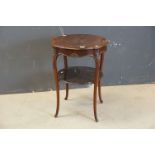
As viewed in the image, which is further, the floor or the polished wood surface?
the floor

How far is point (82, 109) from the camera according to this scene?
2635 millimetres

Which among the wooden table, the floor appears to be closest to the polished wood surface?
the wooden table

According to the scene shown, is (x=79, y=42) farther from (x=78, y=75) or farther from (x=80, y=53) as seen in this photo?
(x=78, y=75)

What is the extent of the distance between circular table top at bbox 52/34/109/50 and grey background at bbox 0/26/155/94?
344mm

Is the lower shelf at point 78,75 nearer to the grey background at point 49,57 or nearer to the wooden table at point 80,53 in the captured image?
the wooden table at point 80,53

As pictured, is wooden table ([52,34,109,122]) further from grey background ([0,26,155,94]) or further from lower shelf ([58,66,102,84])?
grey background ([0,26,155,94])

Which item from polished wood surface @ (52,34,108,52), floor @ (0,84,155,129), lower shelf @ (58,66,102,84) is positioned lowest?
floor @ (0,84,155,129)

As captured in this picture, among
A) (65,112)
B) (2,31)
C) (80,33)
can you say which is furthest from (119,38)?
(2,31)

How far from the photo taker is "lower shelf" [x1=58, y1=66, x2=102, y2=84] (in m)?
2.41

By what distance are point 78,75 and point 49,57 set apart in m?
0.47

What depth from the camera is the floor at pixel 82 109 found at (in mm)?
2379

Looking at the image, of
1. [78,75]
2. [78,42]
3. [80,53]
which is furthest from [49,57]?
[80,53]

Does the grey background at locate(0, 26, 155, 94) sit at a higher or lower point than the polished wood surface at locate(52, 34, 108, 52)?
lower

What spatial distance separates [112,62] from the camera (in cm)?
300
